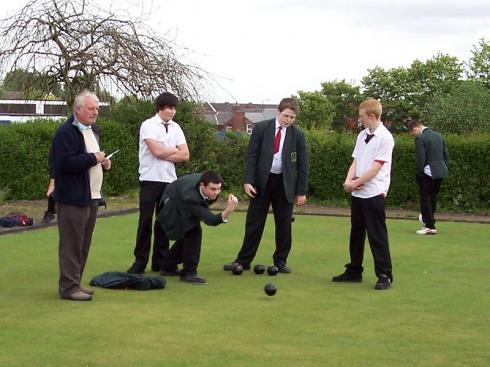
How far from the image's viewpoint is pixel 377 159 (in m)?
7.91

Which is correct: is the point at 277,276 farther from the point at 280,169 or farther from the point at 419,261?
the point at 419,261

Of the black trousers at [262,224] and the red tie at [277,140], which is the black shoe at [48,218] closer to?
the black trousers at [262,224]

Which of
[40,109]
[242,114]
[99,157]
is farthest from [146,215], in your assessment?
[242,114]

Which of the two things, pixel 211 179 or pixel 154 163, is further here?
pixel 154 163

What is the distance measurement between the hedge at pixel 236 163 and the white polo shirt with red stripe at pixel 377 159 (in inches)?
364

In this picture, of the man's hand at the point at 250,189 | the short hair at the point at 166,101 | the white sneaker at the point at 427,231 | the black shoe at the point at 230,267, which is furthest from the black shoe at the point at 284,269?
the white sneaker at the point at 427,231

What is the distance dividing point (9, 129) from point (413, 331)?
1131 centimetres

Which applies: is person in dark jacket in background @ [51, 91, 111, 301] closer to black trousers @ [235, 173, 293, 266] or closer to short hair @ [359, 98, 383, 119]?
black trousers @ [235, 173, 293, 266]

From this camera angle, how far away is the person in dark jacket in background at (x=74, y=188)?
275 inches

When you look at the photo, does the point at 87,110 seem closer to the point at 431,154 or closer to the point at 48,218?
the point at 48,218

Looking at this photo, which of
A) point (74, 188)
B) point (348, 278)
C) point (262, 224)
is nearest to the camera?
point (74, 188)

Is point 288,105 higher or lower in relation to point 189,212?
higher

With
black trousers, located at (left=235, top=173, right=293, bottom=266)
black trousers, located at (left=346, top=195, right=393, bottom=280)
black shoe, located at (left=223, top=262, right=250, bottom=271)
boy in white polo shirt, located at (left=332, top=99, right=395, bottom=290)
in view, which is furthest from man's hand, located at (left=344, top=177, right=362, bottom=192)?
black shoe, located at (left=223, top=262, right=250, bottom=271)

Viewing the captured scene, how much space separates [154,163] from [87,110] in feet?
5.16
